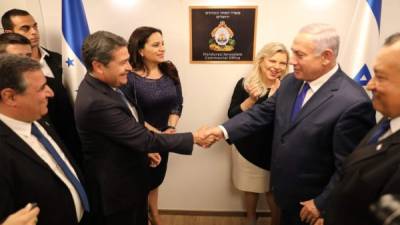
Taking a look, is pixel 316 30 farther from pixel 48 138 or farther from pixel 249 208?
pixel 249 208

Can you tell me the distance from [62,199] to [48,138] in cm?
31

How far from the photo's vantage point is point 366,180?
1185 mm

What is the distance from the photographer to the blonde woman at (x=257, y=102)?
2.57 metres

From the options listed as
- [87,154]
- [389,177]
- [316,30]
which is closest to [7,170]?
[87,154]

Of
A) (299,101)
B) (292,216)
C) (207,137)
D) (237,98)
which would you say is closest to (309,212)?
(292,216)

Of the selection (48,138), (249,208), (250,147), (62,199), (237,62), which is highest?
(237,62)

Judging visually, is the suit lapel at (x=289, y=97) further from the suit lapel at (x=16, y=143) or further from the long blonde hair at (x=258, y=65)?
the suit lapel at (x=16, y=143)

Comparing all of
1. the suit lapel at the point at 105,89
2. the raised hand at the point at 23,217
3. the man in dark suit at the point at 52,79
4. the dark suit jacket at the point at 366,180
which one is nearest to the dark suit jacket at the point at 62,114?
the man in dark suit at the point at 52,79

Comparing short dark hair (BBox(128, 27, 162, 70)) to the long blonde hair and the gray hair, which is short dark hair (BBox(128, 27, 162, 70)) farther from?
the gray hair

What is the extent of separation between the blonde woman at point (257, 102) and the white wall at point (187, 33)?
0.19 meters

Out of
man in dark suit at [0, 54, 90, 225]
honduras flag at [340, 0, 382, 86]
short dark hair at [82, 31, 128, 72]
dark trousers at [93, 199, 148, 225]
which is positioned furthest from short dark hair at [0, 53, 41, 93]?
honduras flag at [340, 0, 382, 86]

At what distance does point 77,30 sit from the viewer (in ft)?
8.81

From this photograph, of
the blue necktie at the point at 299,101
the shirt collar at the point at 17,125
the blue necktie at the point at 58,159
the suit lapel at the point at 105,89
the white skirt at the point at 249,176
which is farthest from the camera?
the white skirt at the point at 249,176

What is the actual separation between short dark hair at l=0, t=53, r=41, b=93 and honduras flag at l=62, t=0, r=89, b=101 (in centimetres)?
135
